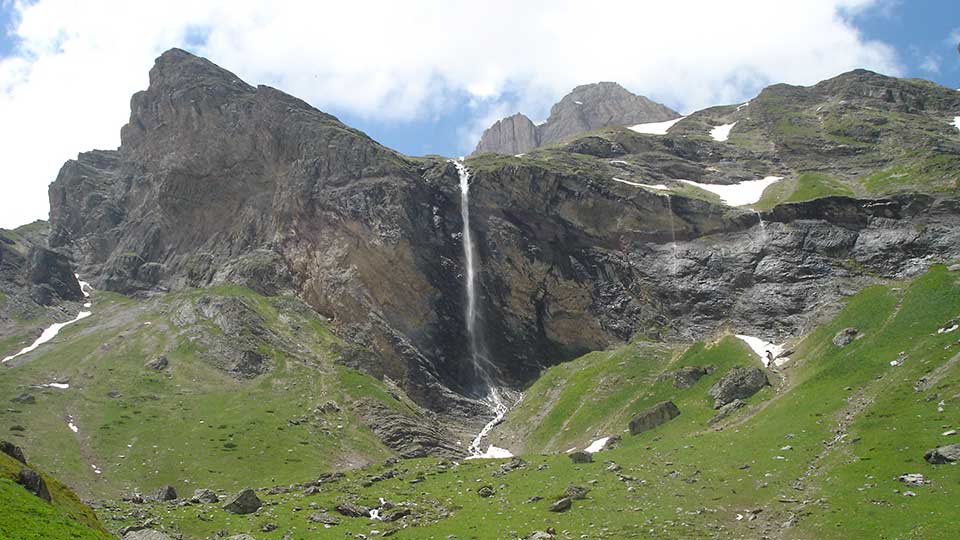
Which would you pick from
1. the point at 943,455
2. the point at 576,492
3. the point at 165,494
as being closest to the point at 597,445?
the point at 576,492

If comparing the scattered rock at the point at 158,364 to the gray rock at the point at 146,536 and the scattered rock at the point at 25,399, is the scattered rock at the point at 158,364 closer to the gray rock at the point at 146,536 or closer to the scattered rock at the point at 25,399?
the scattered rock at the point at 25,399

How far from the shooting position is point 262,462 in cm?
7119

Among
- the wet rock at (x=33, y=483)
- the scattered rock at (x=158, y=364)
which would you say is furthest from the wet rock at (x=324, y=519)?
the scattered rock at (x=158, y=364)

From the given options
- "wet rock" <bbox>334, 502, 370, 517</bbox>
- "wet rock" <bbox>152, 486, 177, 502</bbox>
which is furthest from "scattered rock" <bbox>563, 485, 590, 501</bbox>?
"wet rock" <bbox>152, 486, 177, 502</bbox>

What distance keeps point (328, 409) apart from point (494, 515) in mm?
46742

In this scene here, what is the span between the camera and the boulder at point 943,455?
3709 centimetres

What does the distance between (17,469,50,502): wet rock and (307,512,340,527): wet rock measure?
17001 millimetres

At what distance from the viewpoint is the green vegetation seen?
23453 millimetres

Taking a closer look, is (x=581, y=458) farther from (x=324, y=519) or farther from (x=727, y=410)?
(x=324, y=519)

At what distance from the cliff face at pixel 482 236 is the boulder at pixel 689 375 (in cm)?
2069

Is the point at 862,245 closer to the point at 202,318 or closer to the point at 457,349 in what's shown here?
the point at 457,349

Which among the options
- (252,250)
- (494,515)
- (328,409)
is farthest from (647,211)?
(494,515)

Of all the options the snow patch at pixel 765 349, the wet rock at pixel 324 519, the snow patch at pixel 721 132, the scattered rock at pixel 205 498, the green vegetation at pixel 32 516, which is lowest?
the wet rock at pixel 324 519

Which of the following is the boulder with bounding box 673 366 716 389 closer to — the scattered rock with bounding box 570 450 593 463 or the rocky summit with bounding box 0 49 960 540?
the rocky summit with bounding box 0 49 960 540
